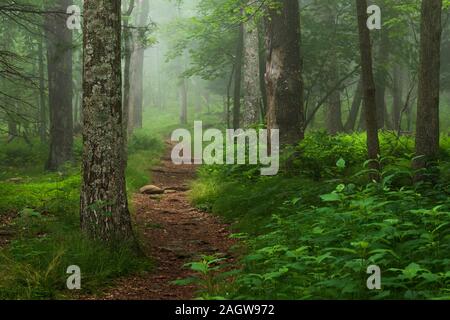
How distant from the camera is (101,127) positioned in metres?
6.24

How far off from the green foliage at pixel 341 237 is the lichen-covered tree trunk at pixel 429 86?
1.31 feet

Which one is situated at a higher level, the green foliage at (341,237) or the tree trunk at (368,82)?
the tree trunk at (368,82)

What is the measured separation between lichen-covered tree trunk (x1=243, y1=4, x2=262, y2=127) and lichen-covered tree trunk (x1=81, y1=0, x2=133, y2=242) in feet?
33.5

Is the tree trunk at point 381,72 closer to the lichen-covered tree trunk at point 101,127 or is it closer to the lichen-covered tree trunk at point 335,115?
the lichen-covered tree trunk at point 335,115

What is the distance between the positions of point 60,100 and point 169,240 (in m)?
9.28

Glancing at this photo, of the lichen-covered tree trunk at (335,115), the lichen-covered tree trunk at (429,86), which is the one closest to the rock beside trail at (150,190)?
the lichen-covered tree trunk at (429,86)

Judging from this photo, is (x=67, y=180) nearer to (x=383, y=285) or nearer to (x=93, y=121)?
(x=93, y=121)

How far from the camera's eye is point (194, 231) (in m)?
8.29

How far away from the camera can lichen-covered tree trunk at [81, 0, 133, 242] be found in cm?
622

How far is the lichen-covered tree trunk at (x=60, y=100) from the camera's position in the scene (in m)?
14.8

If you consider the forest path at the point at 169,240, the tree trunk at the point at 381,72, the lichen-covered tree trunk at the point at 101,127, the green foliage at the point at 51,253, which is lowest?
the forest path at the point at 169,240

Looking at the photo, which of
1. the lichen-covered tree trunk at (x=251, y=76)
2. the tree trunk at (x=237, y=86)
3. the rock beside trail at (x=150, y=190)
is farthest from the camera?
the tree trunk at (x=237, y=86)

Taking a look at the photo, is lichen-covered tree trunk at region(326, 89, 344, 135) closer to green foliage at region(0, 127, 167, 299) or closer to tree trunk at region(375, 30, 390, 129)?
tree trunk at region(375, 30, 390, 129)
